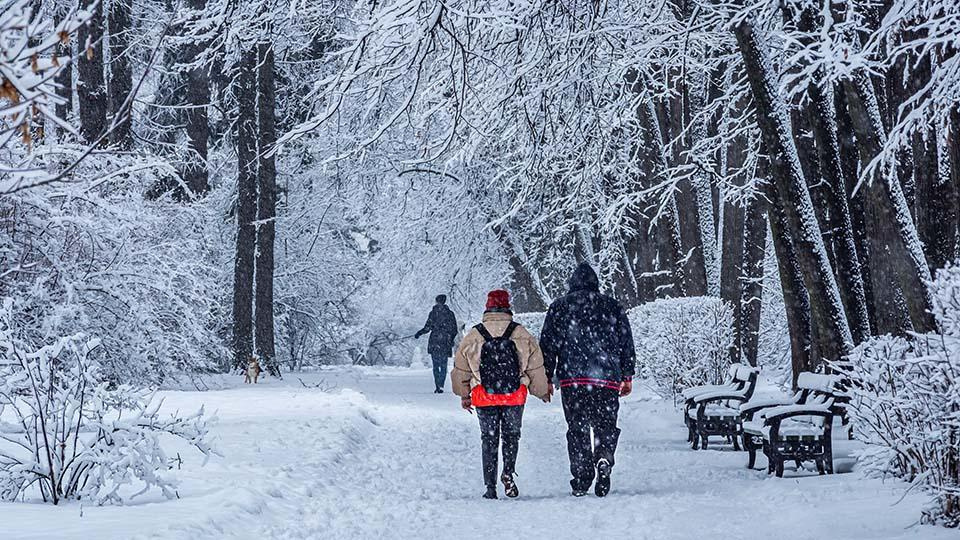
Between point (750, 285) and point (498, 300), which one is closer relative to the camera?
point (498, 300)

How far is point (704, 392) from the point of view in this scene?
1309 centimetres

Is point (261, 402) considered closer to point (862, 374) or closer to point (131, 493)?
point (131, 493)

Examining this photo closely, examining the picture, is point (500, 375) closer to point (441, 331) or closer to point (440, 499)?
point (440, 499)

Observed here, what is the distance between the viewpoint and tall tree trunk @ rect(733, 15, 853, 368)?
11.8 metres

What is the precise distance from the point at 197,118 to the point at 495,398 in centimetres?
1988

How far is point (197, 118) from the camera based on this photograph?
89.2 ft

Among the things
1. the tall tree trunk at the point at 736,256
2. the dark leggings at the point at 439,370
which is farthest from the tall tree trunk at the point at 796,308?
the dark leggings at the point at 439,370

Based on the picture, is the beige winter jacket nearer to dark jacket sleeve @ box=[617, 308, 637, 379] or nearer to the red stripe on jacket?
the red stripe on jacket

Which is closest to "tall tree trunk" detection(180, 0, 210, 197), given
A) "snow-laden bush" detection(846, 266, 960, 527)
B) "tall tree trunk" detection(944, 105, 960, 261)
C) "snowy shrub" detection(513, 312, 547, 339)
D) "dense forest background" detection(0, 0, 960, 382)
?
"dense forest background" detection(0, 0, 960, 382)

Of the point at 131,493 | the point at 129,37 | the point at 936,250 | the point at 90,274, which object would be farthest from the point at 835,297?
the point at 129,37

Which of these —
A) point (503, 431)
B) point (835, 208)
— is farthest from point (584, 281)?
point (835, 208)

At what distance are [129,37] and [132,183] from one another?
6753 mm

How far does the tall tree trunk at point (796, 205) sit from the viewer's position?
1178cm

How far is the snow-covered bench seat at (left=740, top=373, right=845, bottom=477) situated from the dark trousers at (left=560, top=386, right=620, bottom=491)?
1423 millimetres
